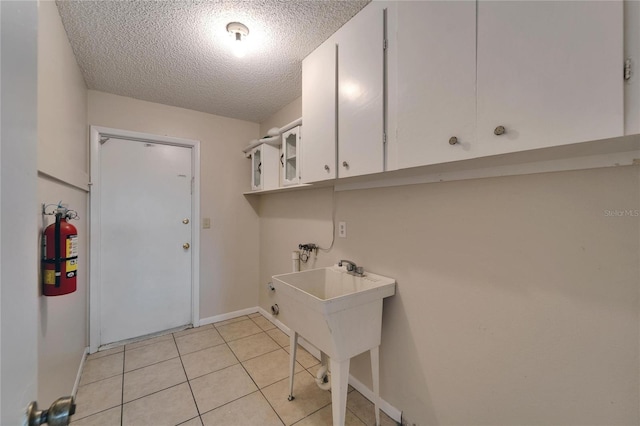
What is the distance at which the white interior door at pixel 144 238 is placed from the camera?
8.05 feet

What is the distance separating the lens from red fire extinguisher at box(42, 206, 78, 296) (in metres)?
1.22

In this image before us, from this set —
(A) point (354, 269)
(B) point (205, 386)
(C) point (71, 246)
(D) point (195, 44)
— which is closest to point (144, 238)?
(C) point (71, 246)

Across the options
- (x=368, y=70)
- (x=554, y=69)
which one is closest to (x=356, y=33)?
(x=368, y=70)

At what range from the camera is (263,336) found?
2.64 meters

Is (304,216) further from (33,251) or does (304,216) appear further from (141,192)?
(33,251)

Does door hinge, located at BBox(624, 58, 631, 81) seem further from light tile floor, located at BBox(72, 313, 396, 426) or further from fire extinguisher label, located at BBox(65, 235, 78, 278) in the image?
fire extinguisher label, located at BBox(65, 235, 78, 278)

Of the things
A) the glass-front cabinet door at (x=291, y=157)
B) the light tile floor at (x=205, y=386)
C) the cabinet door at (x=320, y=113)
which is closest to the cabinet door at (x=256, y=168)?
the glass-front cabinet door at (x=291, y=157)

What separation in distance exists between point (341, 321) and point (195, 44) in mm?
2023

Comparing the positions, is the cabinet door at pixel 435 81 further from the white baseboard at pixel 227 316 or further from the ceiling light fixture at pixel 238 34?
the white baseboard at pixel 227 316

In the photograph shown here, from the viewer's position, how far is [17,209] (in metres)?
0.47

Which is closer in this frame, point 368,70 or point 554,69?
point 554,69

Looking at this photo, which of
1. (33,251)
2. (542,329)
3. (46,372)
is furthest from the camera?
(46,372)

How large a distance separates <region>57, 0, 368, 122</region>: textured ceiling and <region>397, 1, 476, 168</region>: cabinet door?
49 cm

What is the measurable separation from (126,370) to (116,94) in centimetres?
254
